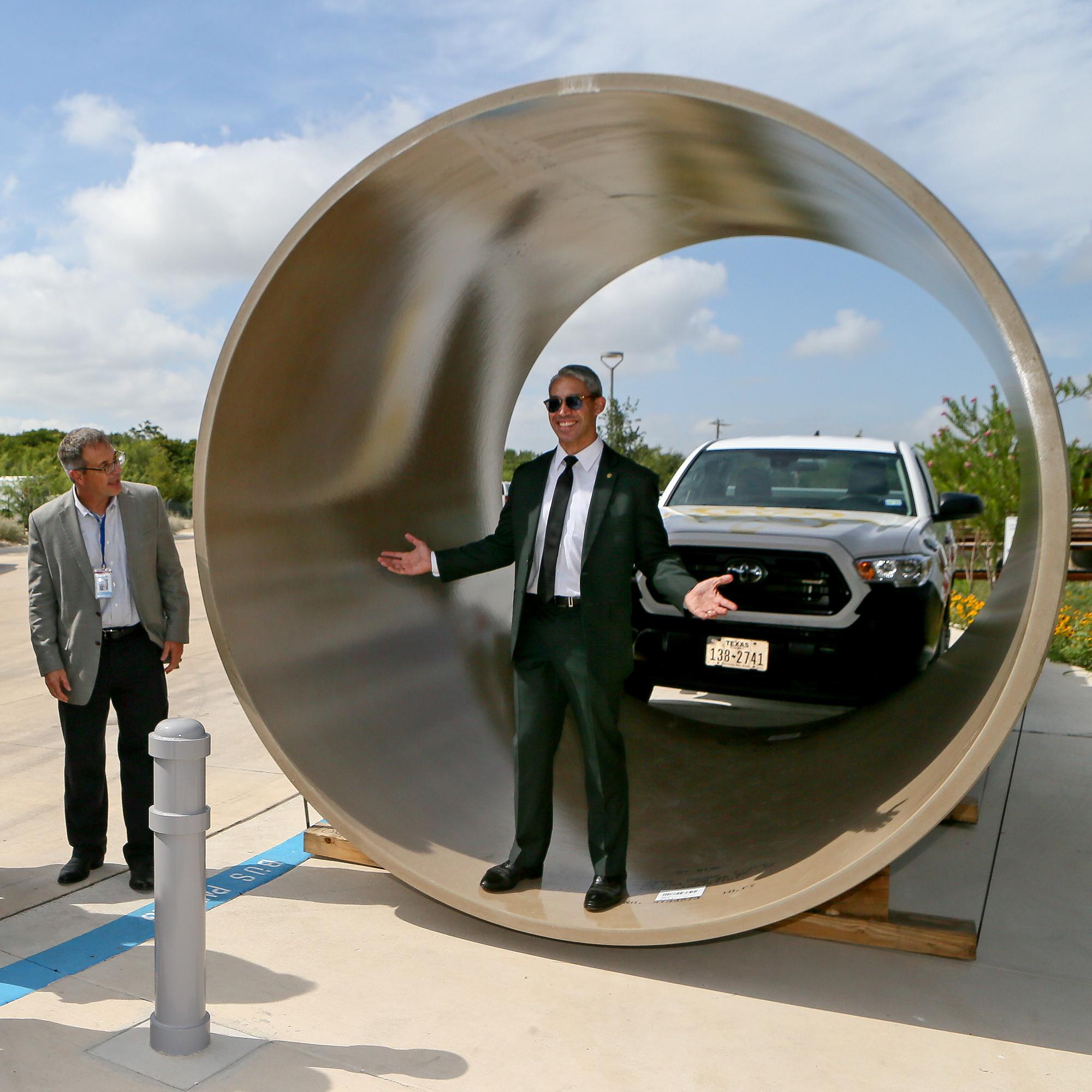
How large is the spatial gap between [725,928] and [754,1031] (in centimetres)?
33

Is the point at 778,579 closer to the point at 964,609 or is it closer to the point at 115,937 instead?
the point at 115,937

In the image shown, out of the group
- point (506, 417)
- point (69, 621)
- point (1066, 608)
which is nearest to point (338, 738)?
point (69, 621)

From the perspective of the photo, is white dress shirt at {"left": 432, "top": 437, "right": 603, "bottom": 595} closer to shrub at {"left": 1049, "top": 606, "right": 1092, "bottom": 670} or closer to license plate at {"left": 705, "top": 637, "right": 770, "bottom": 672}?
license plate at {"left": 705, "top": 637, "right": 770, "bottom": 672}

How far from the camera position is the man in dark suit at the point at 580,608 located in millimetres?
4227

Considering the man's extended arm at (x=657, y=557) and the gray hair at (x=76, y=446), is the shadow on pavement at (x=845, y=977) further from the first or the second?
the gray hair at (x=76, y=446)

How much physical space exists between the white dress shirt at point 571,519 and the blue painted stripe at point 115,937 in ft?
5.91

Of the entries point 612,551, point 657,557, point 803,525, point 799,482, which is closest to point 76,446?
point 612,551

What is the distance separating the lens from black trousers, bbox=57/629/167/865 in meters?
4.64

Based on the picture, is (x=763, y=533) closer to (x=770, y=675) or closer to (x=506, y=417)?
(x=770, y=675)

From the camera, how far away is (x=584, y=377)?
173 inches

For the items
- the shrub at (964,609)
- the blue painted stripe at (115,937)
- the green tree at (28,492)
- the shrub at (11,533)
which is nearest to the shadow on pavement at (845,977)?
the blue painted stripe at (115,937)

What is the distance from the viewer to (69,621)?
15.1 feet

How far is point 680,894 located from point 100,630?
265 cm

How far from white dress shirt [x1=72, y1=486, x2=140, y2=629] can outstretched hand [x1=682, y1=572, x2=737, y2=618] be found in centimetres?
246
